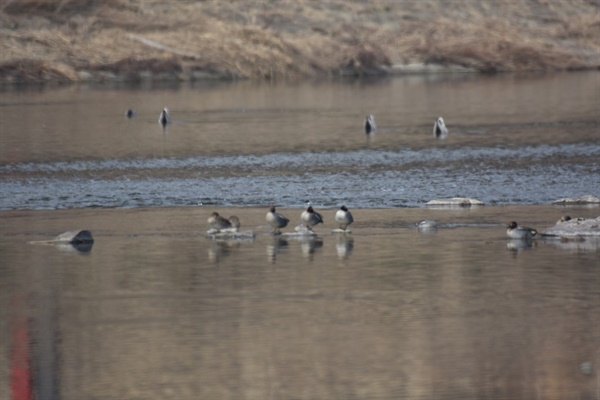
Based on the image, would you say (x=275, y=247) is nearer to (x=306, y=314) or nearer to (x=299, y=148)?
(x=306, y=314)

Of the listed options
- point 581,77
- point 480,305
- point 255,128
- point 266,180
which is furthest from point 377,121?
point 480,305

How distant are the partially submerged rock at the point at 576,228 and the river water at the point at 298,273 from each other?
29cm

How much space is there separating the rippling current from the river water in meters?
0.10

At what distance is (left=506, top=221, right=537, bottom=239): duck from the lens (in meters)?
14.9

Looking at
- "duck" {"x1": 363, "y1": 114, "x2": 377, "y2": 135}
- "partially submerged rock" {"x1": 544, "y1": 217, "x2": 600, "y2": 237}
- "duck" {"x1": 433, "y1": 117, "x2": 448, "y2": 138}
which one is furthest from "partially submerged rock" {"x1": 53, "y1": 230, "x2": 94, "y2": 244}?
"duck" {"x1": 363, "y1": 114, "x2": 377, "y2": 135}

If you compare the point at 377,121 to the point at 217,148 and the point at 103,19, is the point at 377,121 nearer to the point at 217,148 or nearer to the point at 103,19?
the point at 217,148

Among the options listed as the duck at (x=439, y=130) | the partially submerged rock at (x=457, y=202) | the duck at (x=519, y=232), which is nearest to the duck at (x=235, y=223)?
the duck at (x=519, y=232)

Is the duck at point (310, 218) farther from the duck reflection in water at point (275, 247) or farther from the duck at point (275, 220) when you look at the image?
the duck reflection in water at point (275, 247)

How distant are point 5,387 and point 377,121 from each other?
74.3ft

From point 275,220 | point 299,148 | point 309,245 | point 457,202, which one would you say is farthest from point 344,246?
point 299,148

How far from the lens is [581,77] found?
4638 centimetres

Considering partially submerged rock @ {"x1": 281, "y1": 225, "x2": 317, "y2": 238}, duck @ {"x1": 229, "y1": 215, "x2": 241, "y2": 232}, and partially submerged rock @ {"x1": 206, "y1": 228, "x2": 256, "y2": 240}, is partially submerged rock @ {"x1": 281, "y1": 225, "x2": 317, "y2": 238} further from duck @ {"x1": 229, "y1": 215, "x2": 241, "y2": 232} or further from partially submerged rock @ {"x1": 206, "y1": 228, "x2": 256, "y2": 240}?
duck @ {"x1": 229, "y1": 215, "x2": 241, "y2": 232}

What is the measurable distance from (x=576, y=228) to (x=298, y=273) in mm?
3254

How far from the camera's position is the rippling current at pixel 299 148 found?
19.8 m
